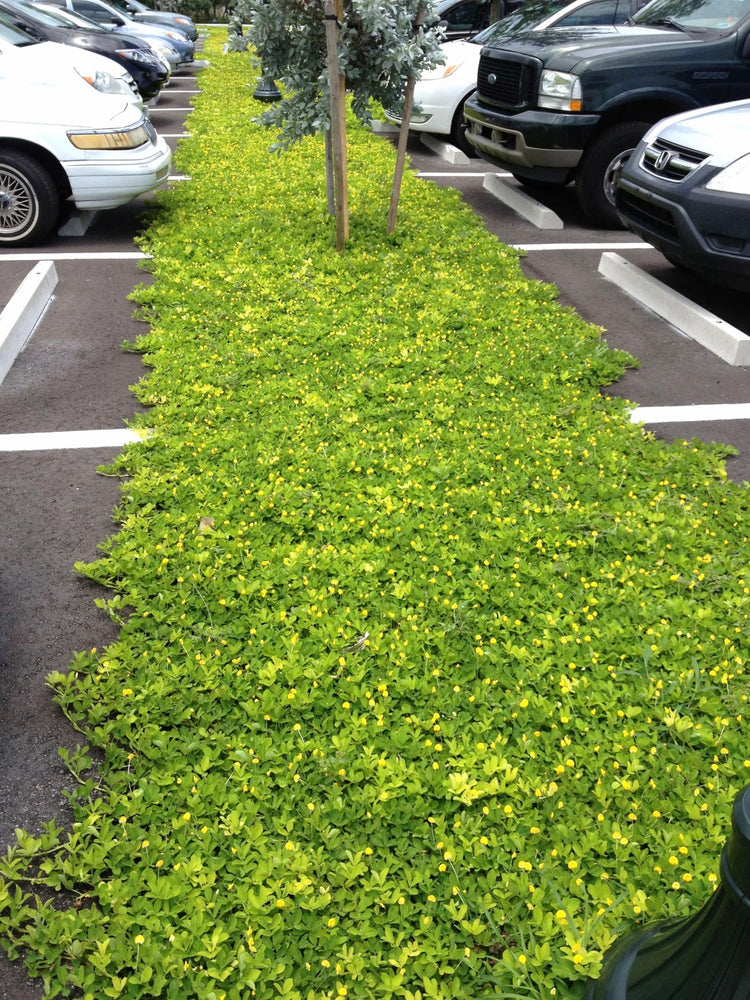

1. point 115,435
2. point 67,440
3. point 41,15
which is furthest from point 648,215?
point 41,15

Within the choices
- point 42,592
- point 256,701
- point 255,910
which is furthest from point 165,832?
point 42,592

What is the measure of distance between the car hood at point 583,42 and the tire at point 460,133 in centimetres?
278

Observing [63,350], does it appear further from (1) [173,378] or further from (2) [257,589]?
(2) [257,589]

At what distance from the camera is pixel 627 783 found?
2514 millimetres

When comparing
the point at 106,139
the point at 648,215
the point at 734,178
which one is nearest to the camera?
the point at 734,178

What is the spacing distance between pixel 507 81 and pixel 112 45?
767 cm

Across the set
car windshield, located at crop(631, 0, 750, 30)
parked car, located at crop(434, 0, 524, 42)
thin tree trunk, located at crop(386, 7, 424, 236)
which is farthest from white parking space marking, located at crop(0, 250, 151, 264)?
parked car, located at crop(434, 0, 524, 42)

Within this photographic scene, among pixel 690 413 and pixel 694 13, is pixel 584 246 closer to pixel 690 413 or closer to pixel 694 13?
pixel 694 13

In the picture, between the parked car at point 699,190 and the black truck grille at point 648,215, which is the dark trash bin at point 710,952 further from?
the black truck grille at point 648,215

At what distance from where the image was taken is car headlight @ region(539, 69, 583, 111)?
723 cm

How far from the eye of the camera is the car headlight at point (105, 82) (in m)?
7.08

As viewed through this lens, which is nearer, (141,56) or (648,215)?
(648,215)

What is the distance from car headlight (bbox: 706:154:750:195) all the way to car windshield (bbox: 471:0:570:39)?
5.06 m

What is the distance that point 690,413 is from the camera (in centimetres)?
481
